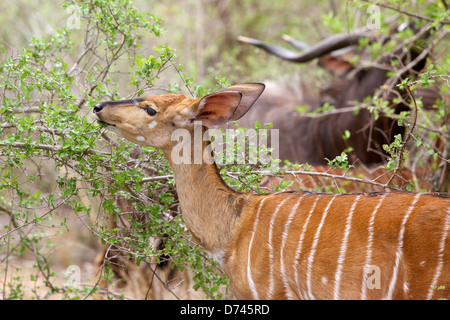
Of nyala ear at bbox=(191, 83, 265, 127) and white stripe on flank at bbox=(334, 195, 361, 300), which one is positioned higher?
nyala ear at bbox=(191, 83, 265, 127)

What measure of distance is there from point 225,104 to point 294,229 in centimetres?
58

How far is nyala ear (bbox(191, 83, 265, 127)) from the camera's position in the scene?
258 cm

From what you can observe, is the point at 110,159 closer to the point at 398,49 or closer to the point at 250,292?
the point at 250,292

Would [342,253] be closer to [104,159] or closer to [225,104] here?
[225,104]

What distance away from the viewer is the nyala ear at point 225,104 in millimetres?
2581

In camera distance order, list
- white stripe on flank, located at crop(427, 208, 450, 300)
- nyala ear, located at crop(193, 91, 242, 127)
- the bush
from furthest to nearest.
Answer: the bush, nyala ear, located at crop(193, 91, 242, 127), white stripe on flank, located at crop(427, 208, 450, 300)

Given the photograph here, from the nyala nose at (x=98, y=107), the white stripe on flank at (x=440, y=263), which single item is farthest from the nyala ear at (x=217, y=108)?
the white stripe on flank at (x=440, y=263)

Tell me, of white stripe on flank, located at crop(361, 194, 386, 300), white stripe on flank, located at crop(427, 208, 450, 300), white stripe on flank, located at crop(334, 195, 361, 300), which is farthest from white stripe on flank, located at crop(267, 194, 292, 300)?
white stripe on flank, located at crop(427, 208, 450, 300)

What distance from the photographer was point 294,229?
2471 millimetres

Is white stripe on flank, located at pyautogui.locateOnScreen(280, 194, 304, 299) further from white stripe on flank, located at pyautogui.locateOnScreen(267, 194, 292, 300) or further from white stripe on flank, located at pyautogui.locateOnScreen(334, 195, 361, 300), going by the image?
white stripe on flank, located at pyautogui.locateOnScreen(334, 195, 361, 300)

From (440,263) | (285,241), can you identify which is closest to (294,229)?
(285,241)

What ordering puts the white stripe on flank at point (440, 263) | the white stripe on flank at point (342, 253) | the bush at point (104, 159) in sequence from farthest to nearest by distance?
the bush at point (104, 159) < the white stripe on flank at point (342, 253) < the white stripe on flank at point (440, 263)

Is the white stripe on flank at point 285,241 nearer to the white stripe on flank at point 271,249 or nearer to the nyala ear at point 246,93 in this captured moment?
the white stripe on flank at point 271,249
